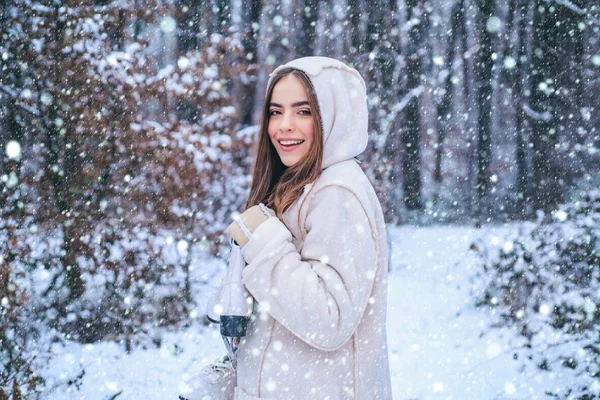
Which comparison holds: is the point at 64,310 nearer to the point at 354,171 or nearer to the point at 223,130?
the point at 223,130

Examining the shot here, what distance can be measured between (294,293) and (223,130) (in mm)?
4308

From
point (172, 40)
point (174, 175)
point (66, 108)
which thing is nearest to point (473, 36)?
point (172, 40)

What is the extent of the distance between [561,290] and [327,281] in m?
4.04

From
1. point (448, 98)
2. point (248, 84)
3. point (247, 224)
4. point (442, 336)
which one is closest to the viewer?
point (247, 224)

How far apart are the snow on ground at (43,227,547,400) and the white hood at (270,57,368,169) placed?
106 inches

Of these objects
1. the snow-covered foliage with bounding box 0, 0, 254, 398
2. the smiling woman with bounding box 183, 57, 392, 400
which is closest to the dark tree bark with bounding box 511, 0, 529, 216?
the snow-covered foliage with bounding box 0, 0, 254, 398

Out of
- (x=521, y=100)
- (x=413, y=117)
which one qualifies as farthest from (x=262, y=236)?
(x=521, y=100)

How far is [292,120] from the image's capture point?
6.33 ft

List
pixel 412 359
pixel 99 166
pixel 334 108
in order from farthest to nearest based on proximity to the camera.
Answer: pixel 412 359 → pixel 99 166 → pixel 334 108

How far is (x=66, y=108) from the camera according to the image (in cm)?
465

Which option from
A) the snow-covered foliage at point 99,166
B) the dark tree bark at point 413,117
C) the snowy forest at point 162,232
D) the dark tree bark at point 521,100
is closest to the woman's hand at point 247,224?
the snowy forest at point 162,232

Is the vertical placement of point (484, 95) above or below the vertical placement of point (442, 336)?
above

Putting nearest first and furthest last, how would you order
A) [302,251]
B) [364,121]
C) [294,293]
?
[294,293] < [302,251] < [364,121]

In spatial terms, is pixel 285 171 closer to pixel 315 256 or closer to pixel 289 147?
pixel 289 147
